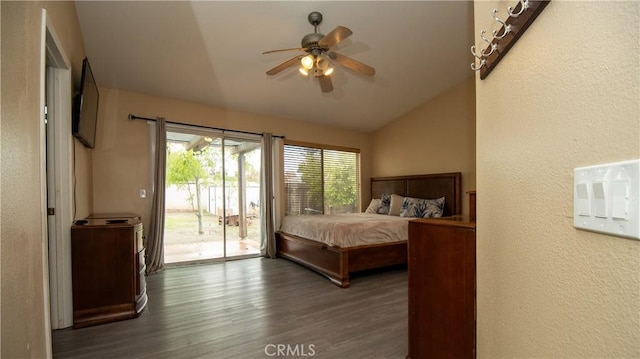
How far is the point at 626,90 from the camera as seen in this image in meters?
0.47

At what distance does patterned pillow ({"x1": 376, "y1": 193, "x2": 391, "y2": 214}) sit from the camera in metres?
5.32

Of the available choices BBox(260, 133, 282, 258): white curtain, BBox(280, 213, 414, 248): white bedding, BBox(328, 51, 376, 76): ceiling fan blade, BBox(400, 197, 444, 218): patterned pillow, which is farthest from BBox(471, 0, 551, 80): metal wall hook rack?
BBox(260, 133, 282, 258): white curtain

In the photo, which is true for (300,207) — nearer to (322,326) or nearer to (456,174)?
(456,174)

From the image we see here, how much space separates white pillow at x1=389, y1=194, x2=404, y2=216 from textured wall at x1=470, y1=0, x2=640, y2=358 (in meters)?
4.13

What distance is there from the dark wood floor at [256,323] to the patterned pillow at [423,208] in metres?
1.48

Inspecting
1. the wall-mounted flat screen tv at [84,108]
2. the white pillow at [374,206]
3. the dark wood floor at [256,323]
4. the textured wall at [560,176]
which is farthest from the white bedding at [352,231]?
the wall-mounted flat screen tv at [84,108]

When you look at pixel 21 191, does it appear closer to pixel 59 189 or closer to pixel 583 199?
pixel 59 189

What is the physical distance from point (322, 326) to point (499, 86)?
2112 millimetres

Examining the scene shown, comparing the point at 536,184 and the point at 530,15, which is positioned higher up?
the point at 530,15

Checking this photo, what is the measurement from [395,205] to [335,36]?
11.4ft

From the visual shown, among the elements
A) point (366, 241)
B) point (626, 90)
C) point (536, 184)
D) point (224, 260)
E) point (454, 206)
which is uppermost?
point (626, 90)

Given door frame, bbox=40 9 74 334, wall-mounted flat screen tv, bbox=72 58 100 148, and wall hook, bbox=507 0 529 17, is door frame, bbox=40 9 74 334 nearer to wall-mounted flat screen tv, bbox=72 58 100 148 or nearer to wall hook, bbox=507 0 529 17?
wall-mounted flat screen tv, bbox=72 58 100 148

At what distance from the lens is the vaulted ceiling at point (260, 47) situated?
9.23 ft

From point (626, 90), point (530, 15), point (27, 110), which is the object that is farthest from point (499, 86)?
point (27, 110)
